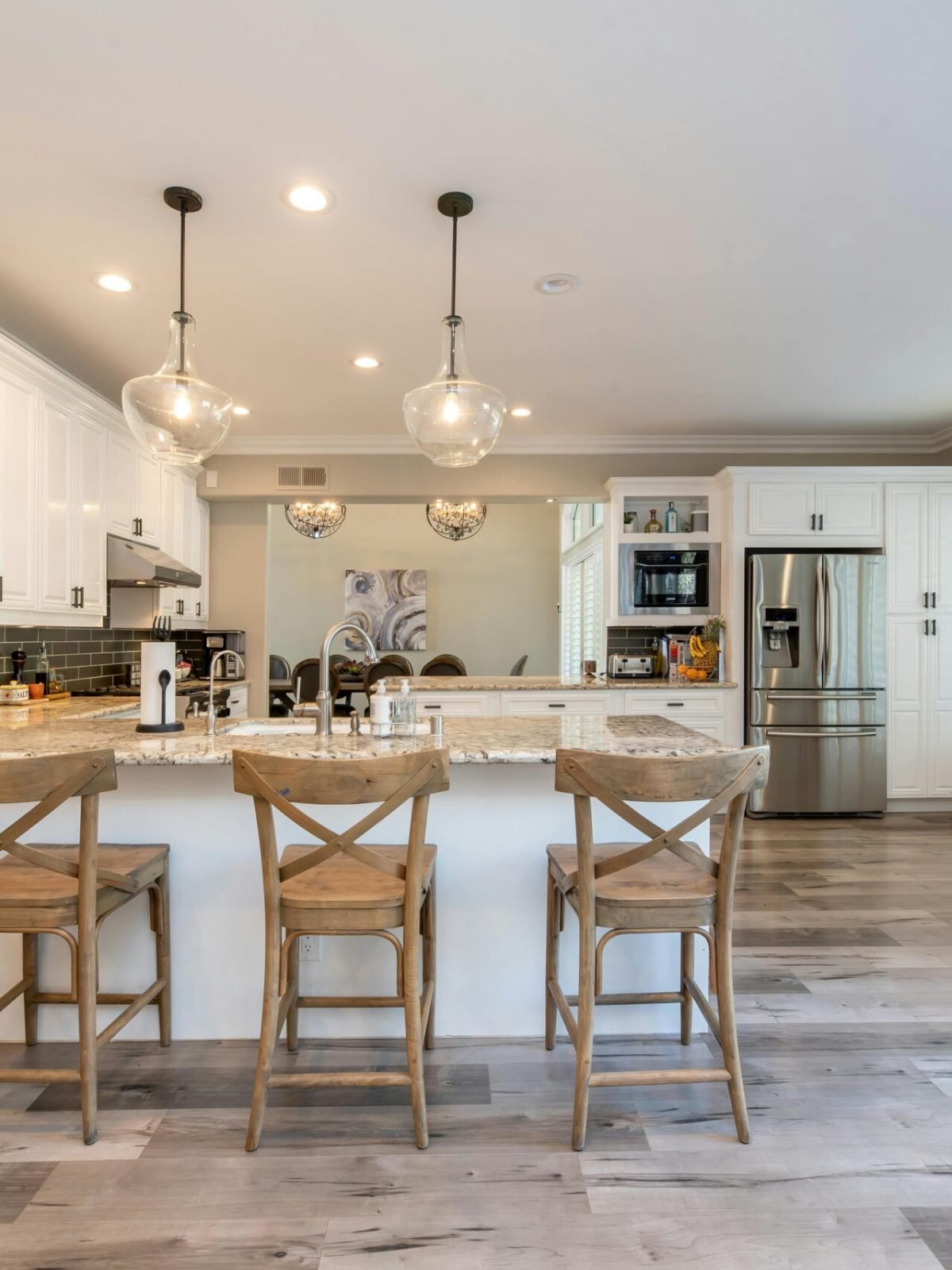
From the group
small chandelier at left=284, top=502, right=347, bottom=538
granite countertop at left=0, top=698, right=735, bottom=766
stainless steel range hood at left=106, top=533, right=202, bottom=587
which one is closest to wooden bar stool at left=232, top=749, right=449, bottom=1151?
granite countertop at left=0, top=698, right=735, bottom=766

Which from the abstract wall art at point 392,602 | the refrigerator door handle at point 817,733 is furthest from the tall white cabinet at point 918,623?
the abstract wall art at point 392,602

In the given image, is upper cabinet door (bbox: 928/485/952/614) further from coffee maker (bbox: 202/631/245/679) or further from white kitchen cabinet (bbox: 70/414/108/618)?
white kitchen cabinet (bbox: 70/414/108/618)

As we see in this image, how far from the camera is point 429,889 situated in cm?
199

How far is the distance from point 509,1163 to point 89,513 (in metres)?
3.61

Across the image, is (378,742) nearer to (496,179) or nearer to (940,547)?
(496,179)

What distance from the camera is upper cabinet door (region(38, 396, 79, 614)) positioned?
11.4 ft

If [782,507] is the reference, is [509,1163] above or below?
below

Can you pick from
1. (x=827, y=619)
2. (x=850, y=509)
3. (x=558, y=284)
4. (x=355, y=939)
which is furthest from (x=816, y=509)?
(x=355, y=939)

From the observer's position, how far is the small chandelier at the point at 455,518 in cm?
717

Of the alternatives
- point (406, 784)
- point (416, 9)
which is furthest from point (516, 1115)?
point (416, 9)

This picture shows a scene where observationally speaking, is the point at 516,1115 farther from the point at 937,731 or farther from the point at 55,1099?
the point at 937,731

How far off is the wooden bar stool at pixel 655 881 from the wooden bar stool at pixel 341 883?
14.0 inches

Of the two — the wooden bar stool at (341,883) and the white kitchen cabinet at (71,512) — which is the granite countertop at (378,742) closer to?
the wooden bar stool at (341,883)

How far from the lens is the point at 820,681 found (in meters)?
4.85
